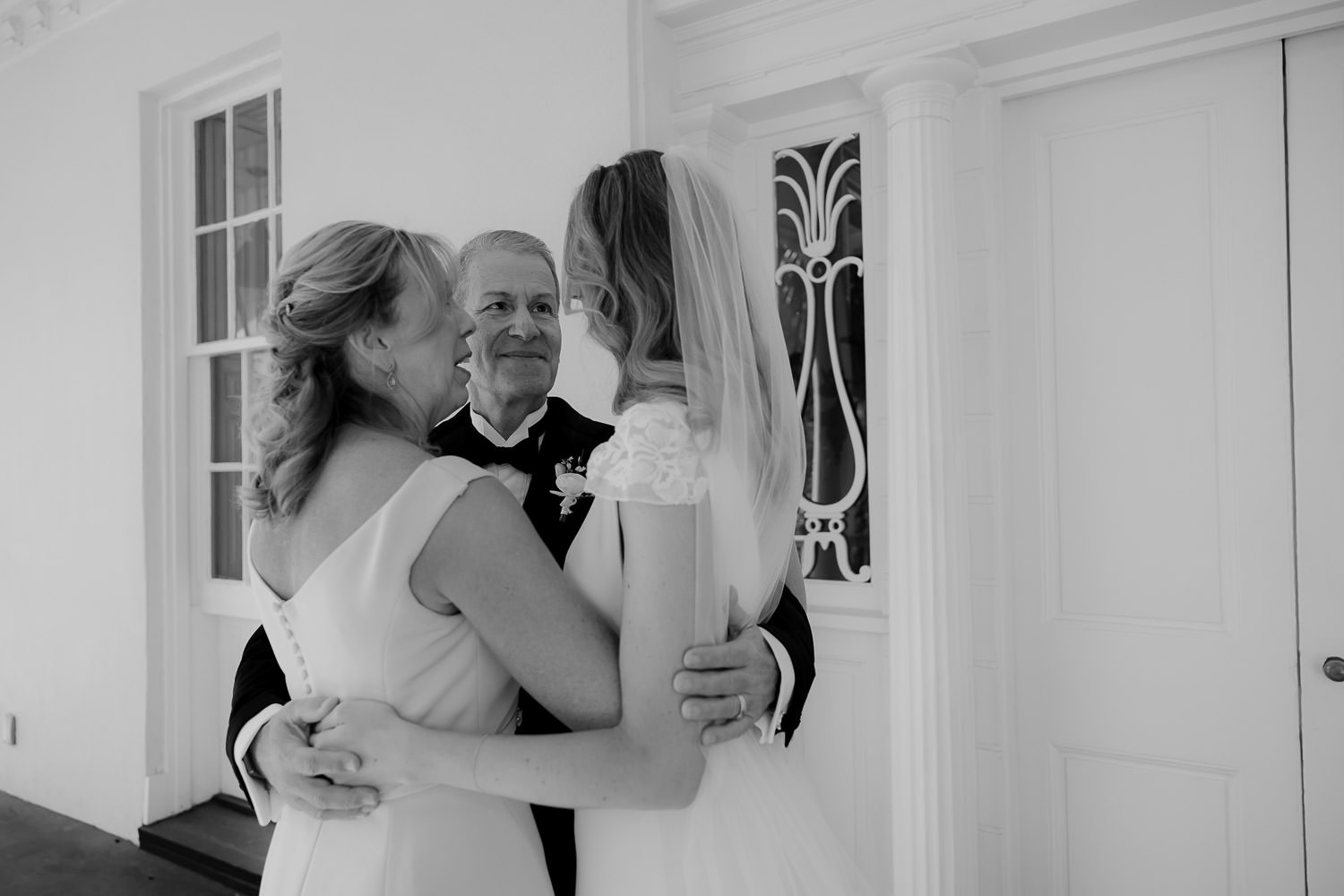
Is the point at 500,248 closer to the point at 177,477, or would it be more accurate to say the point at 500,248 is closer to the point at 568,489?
the point at 568,489

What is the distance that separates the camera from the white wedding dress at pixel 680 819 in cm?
120

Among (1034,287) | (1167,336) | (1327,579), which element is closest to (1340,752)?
(1327,579)

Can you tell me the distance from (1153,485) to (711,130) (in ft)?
4.95

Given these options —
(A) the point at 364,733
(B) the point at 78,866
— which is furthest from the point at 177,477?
(A) the point at 364,733

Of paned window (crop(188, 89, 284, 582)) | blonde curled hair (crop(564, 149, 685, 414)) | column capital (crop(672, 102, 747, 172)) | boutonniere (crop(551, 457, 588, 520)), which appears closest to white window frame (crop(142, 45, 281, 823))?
paned window (crop(188, 89, 284, 582))

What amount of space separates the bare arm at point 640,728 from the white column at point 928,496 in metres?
1.17

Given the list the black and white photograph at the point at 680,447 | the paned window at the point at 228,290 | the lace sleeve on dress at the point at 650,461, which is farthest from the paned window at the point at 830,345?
the paned window at the point at 228,290

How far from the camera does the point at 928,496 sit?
2172mm

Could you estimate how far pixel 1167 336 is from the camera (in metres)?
2.15

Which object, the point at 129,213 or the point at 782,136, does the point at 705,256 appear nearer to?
the point at 782,136

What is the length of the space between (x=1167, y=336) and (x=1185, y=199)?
12.8 inches

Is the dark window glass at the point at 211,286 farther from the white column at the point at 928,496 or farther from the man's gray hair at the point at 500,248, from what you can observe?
the white column at the point at 928,496

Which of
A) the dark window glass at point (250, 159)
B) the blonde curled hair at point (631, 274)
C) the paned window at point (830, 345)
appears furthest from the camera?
the dark window glass at point (250, 159)

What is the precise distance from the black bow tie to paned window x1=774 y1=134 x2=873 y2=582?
1.07 m
